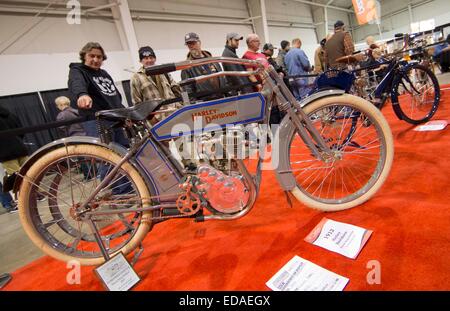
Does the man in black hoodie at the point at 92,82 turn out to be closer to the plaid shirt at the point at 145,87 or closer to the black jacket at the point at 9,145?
the plaid shirt at the point at 145,87

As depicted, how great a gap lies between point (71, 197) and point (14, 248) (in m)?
1.41

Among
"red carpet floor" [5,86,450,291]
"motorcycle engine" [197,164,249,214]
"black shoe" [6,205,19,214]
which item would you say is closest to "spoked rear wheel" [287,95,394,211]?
"red carpet floor" [5,86,450,291]

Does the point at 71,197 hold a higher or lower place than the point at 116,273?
higher

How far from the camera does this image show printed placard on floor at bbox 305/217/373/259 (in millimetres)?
1281

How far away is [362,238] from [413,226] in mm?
281

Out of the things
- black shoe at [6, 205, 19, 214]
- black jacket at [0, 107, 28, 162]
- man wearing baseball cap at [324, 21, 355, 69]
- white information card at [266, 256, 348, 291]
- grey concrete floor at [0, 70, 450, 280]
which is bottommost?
white information card at [266, 256, 348, 291]

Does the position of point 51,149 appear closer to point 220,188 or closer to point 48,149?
point 48,149

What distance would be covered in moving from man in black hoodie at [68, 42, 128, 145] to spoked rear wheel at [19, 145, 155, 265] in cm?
51

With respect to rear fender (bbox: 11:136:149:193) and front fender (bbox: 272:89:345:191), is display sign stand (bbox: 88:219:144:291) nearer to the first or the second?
rear fender (bbox: 11:136:149:193)

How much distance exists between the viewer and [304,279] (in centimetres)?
116

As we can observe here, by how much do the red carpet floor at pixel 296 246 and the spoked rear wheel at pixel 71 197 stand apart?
0.21 metres

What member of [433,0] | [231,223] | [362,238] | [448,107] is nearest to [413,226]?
[362,238]

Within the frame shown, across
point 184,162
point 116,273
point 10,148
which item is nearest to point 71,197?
point 116,273
